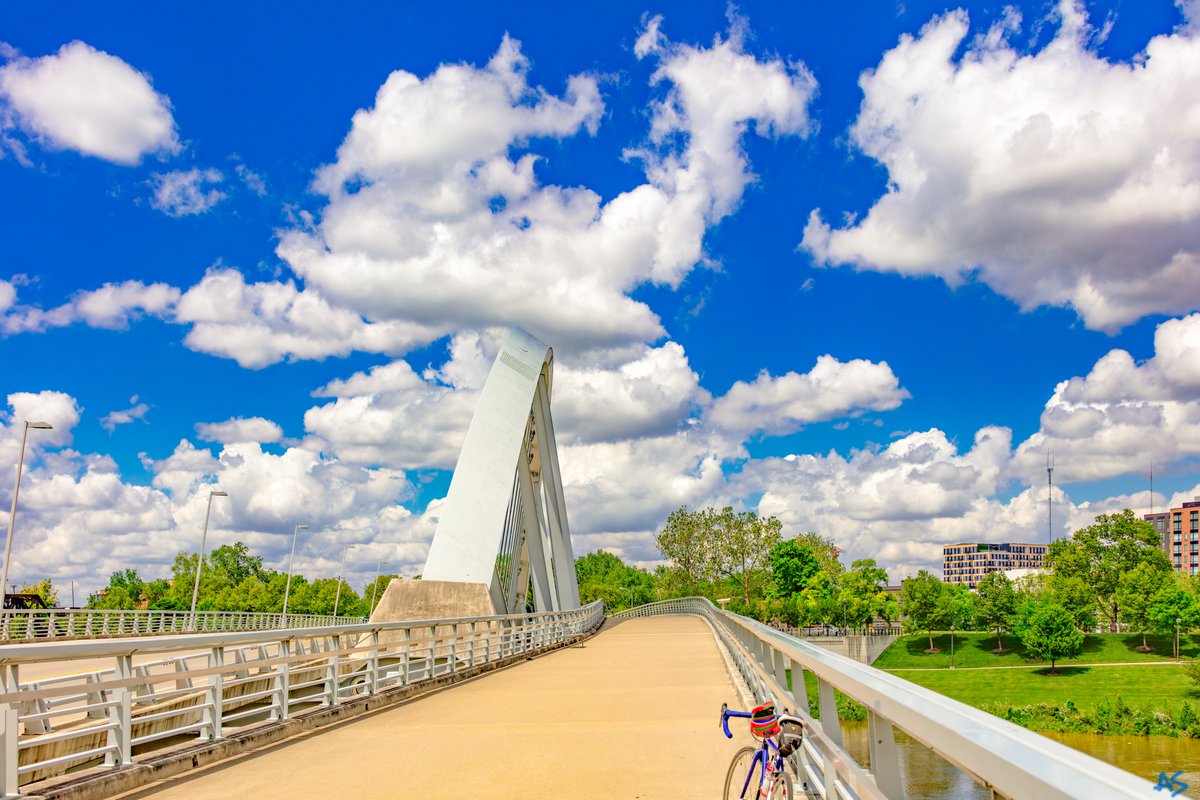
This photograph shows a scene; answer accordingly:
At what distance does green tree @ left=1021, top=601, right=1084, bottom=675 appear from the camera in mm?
88125

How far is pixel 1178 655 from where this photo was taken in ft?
304

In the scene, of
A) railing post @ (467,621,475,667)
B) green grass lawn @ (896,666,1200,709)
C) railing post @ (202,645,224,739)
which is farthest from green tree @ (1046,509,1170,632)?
railing post @ (202,645,224,739)

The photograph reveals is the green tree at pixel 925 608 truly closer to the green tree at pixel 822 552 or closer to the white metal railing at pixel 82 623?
the green tree at pixel 822 552

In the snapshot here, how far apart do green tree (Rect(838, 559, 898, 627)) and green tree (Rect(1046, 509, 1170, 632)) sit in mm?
20264

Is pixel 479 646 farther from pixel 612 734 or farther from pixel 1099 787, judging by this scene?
pixel 1099 787

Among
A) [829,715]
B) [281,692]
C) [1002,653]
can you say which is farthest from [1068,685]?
[829,715]

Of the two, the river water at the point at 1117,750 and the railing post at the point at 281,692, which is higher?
the railing post at the point at 281,692

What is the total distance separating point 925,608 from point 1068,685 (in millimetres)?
21015

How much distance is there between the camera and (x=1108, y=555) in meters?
117

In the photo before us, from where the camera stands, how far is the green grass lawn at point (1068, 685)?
76.5 metres

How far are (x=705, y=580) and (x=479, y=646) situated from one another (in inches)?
3823

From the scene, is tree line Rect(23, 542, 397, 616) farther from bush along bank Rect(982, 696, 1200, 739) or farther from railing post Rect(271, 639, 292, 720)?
railing post Rect(271, 639, 292, 720)

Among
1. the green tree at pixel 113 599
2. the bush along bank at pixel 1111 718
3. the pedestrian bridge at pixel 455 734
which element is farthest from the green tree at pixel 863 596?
the pedestrian bridge at pixel 455 734

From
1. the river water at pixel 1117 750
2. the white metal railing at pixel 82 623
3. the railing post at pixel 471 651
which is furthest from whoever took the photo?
the river water at pixel 1117 750
